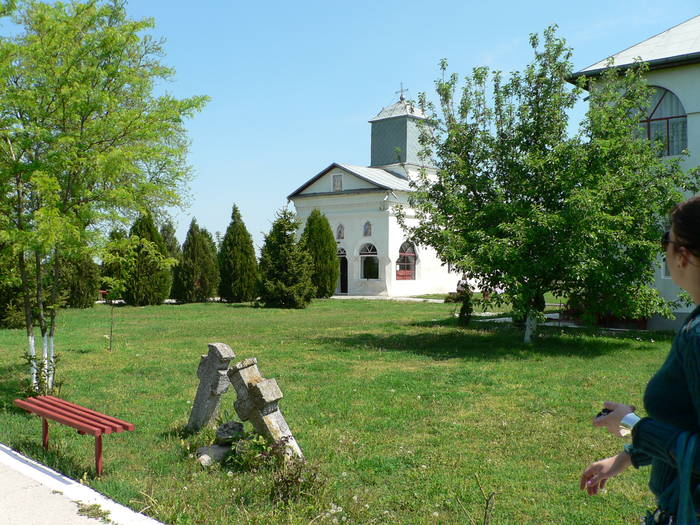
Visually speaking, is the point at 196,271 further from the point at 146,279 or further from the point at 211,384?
the point at 211,384

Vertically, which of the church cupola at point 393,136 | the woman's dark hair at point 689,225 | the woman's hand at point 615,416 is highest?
the church cupola at point 393,136

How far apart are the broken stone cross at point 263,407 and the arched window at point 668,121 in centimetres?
1520

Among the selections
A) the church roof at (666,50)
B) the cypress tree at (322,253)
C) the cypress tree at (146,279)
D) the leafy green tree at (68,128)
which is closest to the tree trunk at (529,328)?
the church roof at (666,50)

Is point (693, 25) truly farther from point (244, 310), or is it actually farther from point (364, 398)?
point (244, 310)

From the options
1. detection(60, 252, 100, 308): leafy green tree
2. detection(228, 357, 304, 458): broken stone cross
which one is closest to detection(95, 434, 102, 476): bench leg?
detection(228, 357, 304, 458): broken stone cross

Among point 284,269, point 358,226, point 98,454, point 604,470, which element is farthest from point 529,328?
point 358,226

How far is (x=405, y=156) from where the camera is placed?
130 ft

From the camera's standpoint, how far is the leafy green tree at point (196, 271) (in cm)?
3195

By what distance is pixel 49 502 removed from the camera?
15.9ft

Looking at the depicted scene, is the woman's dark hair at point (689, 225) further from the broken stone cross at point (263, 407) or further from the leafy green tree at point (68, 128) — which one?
the leafy green tree at point (68, 128)

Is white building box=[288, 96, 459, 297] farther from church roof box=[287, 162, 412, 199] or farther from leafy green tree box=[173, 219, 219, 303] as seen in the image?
leafy green tree box=[173, 219, 219, 303]

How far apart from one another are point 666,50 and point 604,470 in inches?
711

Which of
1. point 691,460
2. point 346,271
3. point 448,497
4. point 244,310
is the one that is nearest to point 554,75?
point 448,497

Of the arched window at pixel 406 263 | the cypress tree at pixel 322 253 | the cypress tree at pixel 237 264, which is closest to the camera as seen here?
the cypress tree at pixel 237 264
